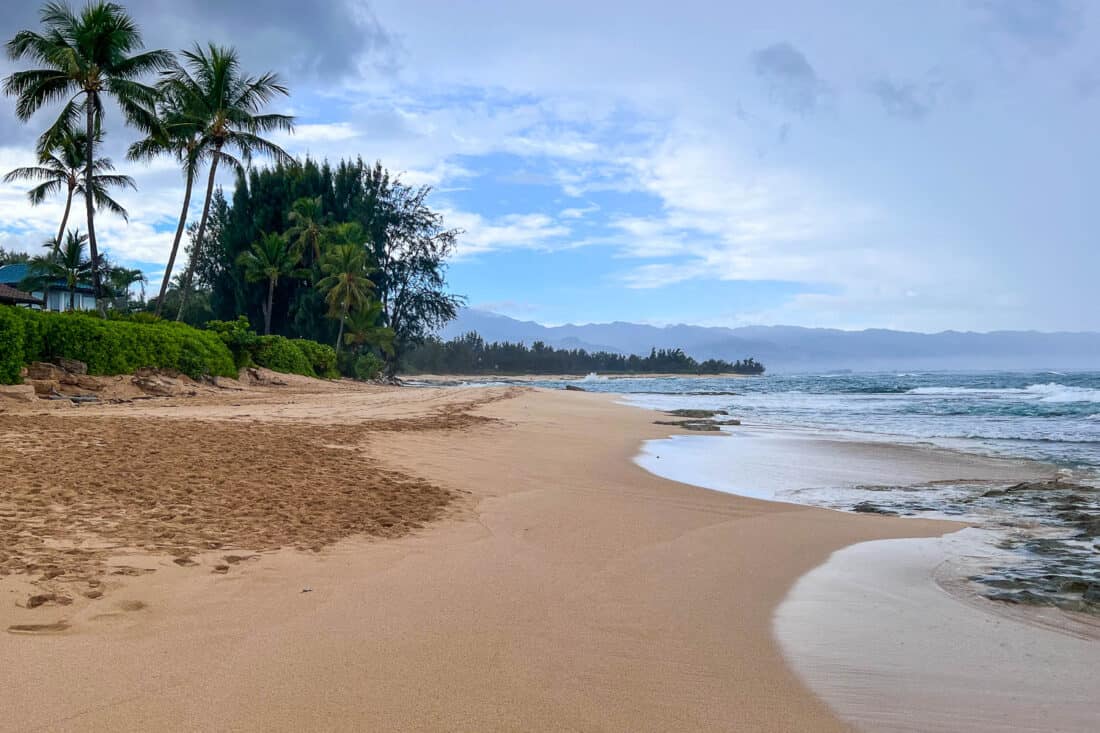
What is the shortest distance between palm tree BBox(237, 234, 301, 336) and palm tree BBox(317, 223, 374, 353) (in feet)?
5.79

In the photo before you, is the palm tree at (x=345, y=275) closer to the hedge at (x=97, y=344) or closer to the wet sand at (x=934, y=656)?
the hedge at (x=97, y=344)

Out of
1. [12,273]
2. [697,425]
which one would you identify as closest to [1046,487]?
[697,425]

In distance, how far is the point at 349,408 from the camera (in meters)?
13.9

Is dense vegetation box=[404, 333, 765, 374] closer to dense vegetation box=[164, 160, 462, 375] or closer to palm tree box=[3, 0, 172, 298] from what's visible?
dense vegetation box=[164, 160, 462, 375]

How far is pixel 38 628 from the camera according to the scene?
8.96 feet

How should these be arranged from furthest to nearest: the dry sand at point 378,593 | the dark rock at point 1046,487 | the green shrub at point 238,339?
the green shrub at point 238,339, the dark rock at point 1046,487, the dry sand at point 378,593

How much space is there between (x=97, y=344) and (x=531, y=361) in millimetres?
68029

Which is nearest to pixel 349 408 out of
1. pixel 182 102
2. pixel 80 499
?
pixel 80 499

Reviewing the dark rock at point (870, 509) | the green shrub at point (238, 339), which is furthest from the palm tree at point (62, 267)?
the dark rock at point (870, 509)

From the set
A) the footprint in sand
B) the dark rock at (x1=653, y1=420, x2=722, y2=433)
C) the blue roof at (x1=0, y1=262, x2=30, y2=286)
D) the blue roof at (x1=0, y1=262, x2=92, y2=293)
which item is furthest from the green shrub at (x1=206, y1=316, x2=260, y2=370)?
the blue roof at (x1=0, y1=262, x2=30, y2=286)

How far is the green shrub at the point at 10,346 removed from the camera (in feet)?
41.1

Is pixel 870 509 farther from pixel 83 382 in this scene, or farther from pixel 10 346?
pixel 83 382

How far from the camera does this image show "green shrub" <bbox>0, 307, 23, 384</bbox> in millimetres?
12539

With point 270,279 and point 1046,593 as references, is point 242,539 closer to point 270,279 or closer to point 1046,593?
point 1046,593
